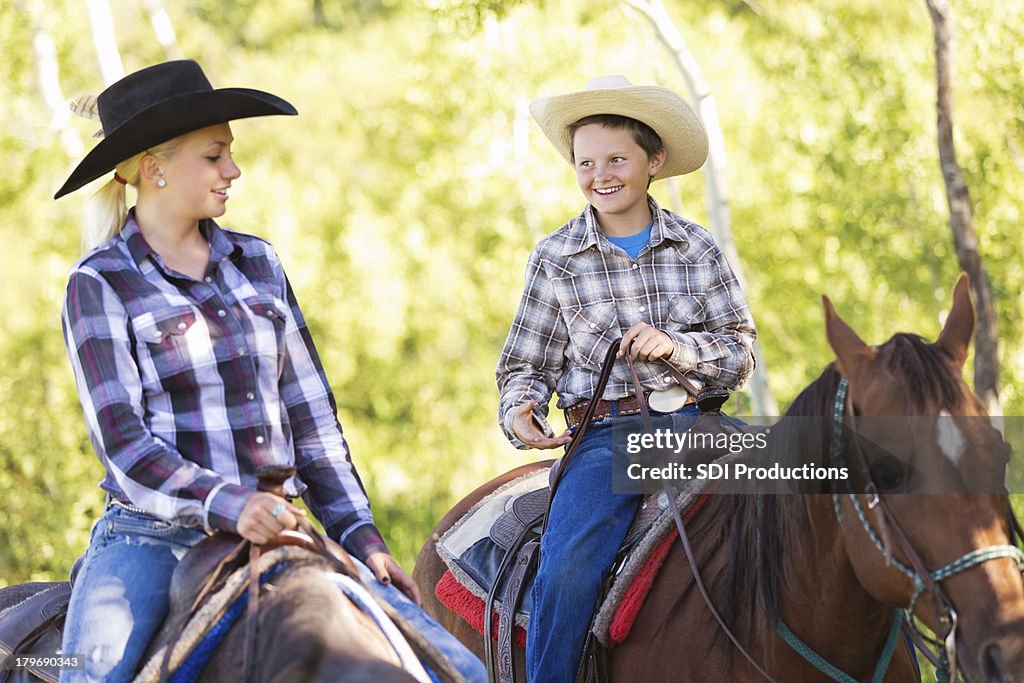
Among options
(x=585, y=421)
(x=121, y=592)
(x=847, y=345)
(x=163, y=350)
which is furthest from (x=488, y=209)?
(x=121, y=592)

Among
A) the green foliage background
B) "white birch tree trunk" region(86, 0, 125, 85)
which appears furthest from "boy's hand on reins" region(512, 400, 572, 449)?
"white birch tree trunk" region(86, 0, 125, 85)

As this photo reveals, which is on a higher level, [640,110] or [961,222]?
[961,222]

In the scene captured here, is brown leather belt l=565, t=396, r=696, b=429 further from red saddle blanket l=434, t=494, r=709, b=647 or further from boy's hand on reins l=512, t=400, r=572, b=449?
red saddle blanket l=434, t=494, r=709, b=647

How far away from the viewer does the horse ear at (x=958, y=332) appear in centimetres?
307

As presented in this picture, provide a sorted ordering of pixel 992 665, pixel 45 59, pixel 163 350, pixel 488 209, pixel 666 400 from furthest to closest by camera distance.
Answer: pixel 488 209, pixel 45 59, pixel 666 400, pixel 163 350, pixel 992 665

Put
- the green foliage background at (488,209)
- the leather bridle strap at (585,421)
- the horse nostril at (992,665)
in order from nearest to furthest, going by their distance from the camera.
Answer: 1. the horse nostril at (992,665)
2. the leather bridle strap at (585,421)
3. the green foliage background at (488,209)

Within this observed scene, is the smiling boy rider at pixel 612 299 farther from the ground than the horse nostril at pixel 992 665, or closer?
farther from the ground

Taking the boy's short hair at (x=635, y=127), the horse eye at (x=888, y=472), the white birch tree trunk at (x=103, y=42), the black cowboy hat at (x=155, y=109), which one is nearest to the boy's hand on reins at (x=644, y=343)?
the boy's short hair at (x=635, y=127)

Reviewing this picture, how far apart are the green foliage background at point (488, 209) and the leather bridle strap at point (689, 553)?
5.94 meters

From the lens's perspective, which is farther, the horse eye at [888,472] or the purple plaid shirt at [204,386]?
the purple plaid shirt at [204,386]

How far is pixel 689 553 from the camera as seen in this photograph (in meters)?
3.78

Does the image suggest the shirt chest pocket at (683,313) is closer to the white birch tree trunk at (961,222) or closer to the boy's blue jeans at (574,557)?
the boy's blue jeans at (574,557)

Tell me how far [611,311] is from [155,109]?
175cm

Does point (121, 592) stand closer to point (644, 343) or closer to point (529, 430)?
point (529, 430)
